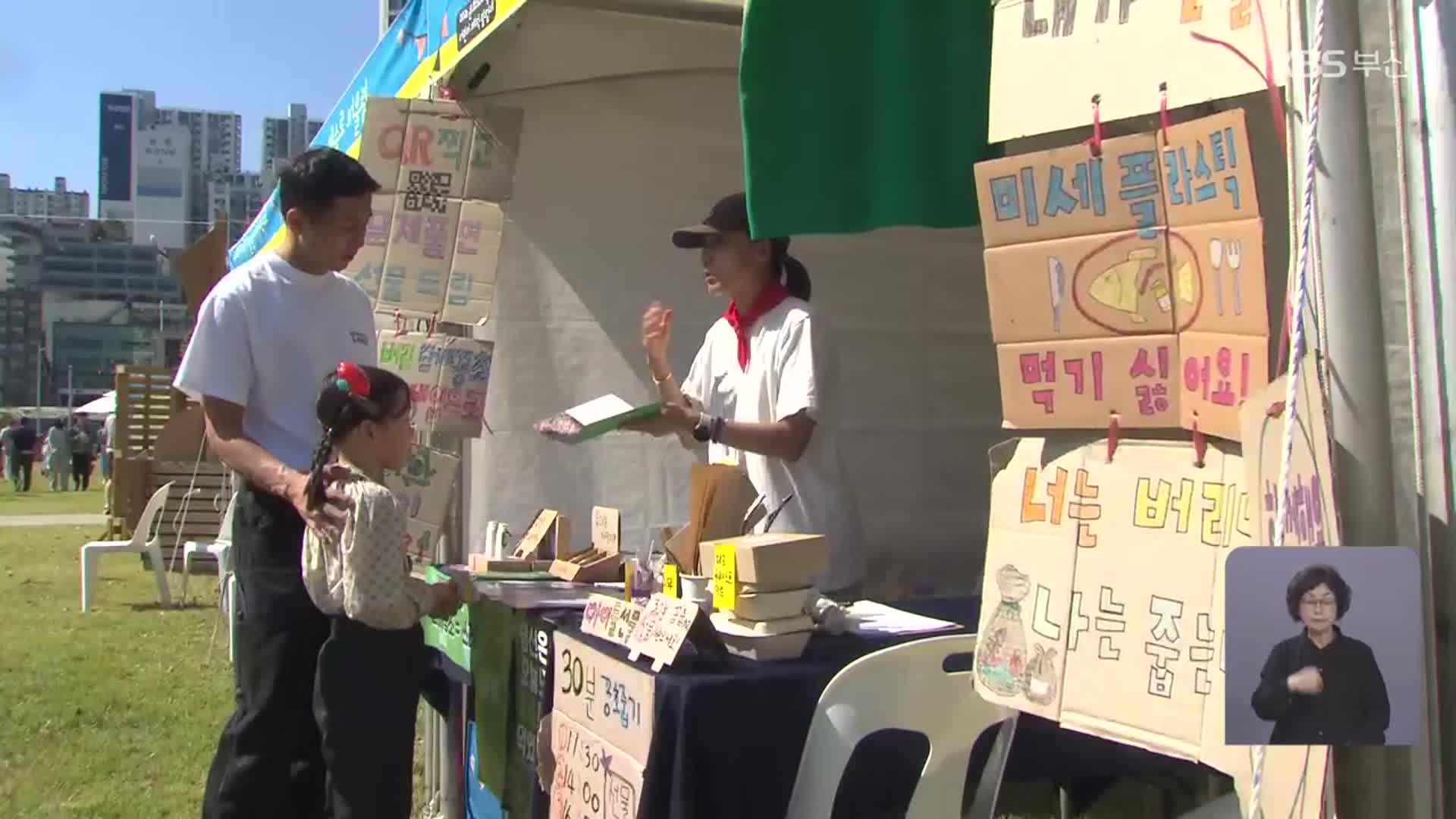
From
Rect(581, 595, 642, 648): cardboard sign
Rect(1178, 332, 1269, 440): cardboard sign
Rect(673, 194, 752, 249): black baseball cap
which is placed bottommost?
Rect(581, 595, 642, 648): cardboard sign

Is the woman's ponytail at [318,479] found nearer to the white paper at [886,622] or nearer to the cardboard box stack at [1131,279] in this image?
the white paper at [886,622]

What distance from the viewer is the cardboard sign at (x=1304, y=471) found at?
3.34 feet

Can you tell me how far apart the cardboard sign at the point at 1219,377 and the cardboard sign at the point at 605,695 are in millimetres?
784

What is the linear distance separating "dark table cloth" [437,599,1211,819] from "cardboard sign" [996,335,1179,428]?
1.63 ft

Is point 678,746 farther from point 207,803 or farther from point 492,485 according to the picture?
point 492,485

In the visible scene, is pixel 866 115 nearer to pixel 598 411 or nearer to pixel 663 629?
pixel 598 411

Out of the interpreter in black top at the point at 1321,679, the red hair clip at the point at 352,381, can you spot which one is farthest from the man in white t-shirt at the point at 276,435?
the interpreter in black top at the point at 1321,679

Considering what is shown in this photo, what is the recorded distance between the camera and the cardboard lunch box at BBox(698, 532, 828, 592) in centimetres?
166

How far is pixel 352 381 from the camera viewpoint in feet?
6.51

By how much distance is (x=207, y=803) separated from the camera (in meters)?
2.13

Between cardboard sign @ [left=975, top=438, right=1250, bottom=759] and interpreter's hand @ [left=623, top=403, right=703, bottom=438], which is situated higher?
interpreter's hand @ [left=623, top=403, right=703, bottom=438]

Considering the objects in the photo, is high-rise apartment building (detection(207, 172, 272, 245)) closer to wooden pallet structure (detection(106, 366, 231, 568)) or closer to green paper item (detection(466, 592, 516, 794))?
wooden pallet structure (detection(106, 366, 231, 568))

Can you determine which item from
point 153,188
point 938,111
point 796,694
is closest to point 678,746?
point 796,694

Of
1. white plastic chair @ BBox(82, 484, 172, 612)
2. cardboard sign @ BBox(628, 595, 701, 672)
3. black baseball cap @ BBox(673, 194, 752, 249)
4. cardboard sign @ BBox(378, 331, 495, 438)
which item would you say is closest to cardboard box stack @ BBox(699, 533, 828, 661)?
cardboard sign @ BBox(628, 595, 701, 672)
